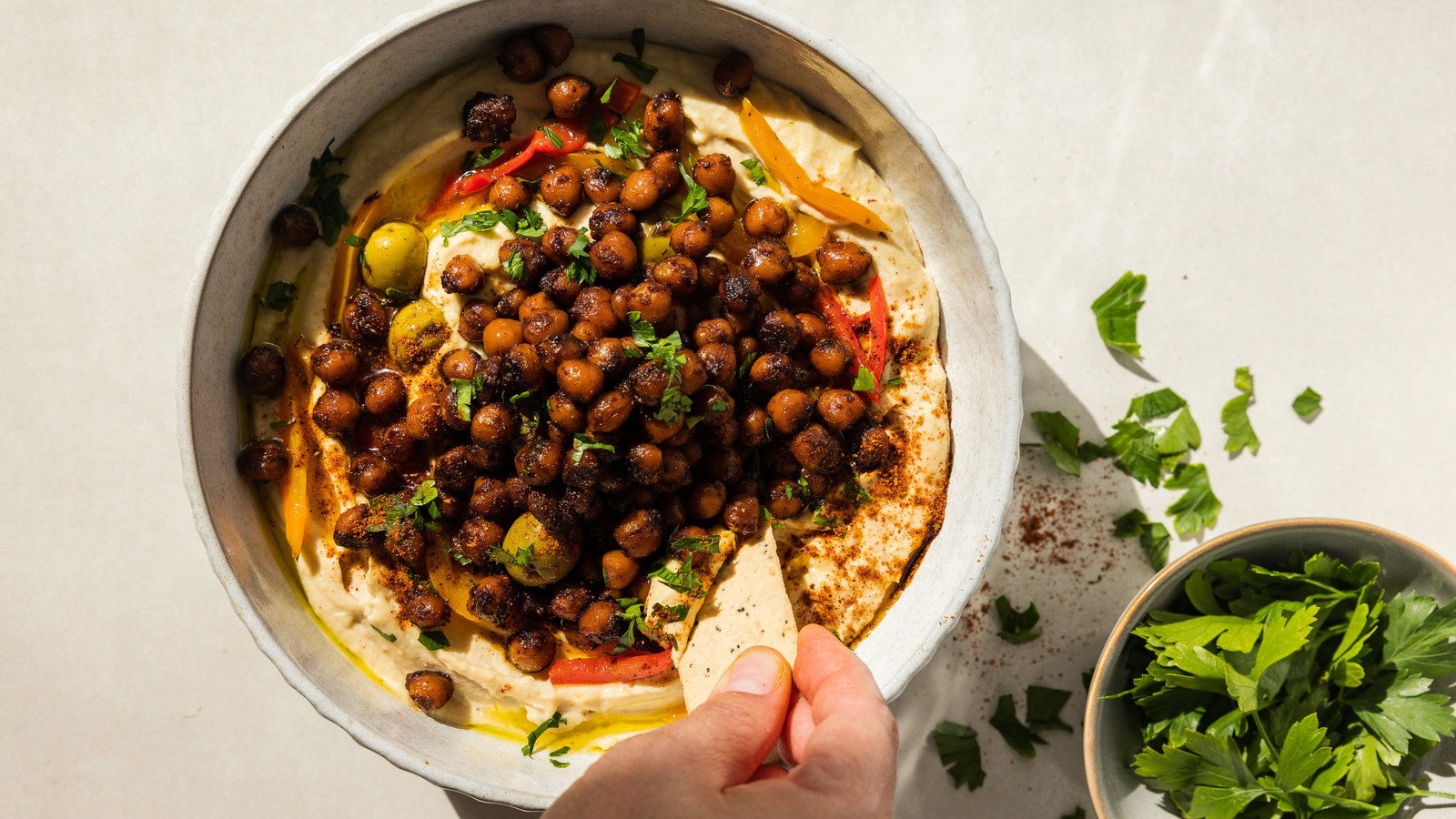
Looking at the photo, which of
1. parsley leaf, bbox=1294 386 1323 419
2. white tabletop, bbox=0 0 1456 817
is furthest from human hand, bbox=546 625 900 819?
parsley leaf, bbox=1294 386 1323 419

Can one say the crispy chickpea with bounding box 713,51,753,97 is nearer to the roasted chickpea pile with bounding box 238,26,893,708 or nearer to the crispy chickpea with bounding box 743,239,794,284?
the roasted chickpea pile with bounding box 238,26,893,708

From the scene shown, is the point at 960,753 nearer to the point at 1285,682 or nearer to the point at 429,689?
the point at 1285,682

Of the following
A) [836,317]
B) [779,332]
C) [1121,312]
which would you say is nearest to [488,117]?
[779,332]

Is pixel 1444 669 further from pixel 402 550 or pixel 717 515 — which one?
pixel 402 550

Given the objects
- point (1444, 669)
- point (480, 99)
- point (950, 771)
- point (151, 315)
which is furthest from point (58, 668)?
point (1444, 669)

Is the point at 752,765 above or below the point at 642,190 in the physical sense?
below
